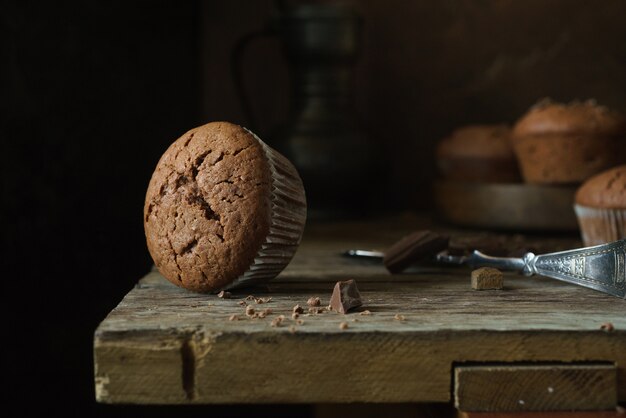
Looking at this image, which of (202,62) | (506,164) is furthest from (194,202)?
(202,62)

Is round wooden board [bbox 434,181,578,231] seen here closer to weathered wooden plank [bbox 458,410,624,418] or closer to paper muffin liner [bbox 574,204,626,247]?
paper muffin liner [bbox 574,204,626,247]

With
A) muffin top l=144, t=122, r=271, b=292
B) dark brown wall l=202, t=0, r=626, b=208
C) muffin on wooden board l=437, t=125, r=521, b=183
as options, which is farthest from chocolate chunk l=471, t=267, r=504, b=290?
dark brown wall l=202, t=0, r=626, b=208

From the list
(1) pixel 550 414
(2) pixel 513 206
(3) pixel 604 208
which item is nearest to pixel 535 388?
(1) pixel 550 414

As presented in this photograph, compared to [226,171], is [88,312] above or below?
below

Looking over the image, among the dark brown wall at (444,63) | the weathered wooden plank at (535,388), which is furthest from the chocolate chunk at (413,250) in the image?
the dark brown wall at (444,63)

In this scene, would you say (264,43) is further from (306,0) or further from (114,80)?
(114,80)

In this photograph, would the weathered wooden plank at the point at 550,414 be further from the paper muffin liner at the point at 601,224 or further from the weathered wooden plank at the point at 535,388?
the paper muffin liner at the point at 601,224

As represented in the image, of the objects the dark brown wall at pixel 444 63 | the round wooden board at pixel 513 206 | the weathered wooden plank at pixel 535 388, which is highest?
the dark brown wall at pixel 444 63

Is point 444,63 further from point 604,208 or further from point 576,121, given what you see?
point 604,208
